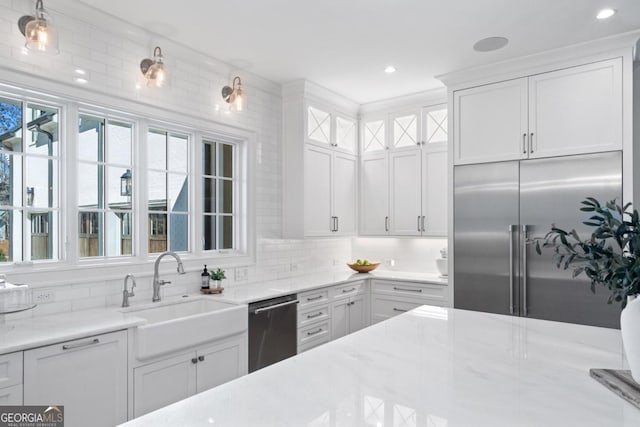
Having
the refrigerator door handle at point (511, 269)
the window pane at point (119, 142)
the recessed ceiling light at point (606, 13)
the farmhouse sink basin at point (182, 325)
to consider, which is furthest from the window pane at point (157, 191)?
the recessed ceiling light at point (606, 13)

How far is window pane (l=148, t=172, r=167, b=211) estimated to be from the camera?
10.6 ft

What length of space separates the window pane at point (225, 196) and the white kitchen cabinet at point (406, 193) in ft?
6.02

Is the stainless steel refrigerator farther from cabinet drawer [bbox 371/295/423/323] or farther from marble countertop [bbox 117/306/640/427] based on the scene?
marble countertop [bbox 117/306/640/427]

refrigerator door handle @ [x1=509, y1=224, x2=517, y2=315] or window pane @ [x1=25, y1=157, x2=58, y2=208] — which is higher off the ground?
window pane @ [x1=25, y1=157, x2=58, y2=208]

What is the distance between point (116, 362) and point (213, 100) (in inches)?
88.4

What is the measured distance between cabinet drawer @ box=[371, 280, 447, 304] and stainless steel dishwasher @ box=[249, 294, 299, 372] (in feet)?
4.10

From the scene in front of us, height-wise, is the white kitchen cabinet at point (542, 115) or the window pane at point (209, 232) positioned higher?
the white kitchen cabinet at point (542, 115)

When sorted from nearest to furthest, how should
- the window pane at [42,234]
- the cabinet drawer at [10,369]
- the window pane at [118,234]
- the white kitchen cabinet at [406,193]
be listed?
the cabinet drawer at [10,369], the window pane at [42,234], the window pane at [118,234], the white kitchen cabinet at [406,193]

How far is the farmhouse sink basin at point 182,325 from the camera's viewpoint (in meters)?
2.34

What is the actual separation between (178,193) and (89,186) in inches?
28.5

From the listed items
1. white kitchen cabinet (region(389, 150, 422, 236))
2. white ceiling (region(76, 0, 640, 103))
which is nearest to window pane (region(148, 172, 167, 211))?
white ceiling (region(76, 0, 640, 103))

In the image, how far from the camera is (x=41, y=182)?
2.61 m

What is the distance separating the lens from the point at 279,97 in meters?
4.24

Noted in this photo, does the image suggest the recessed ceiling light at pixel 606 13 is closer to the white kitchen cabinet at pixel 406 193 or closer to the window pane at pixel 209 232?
the white kitchen cabinet at pixel 406 193
